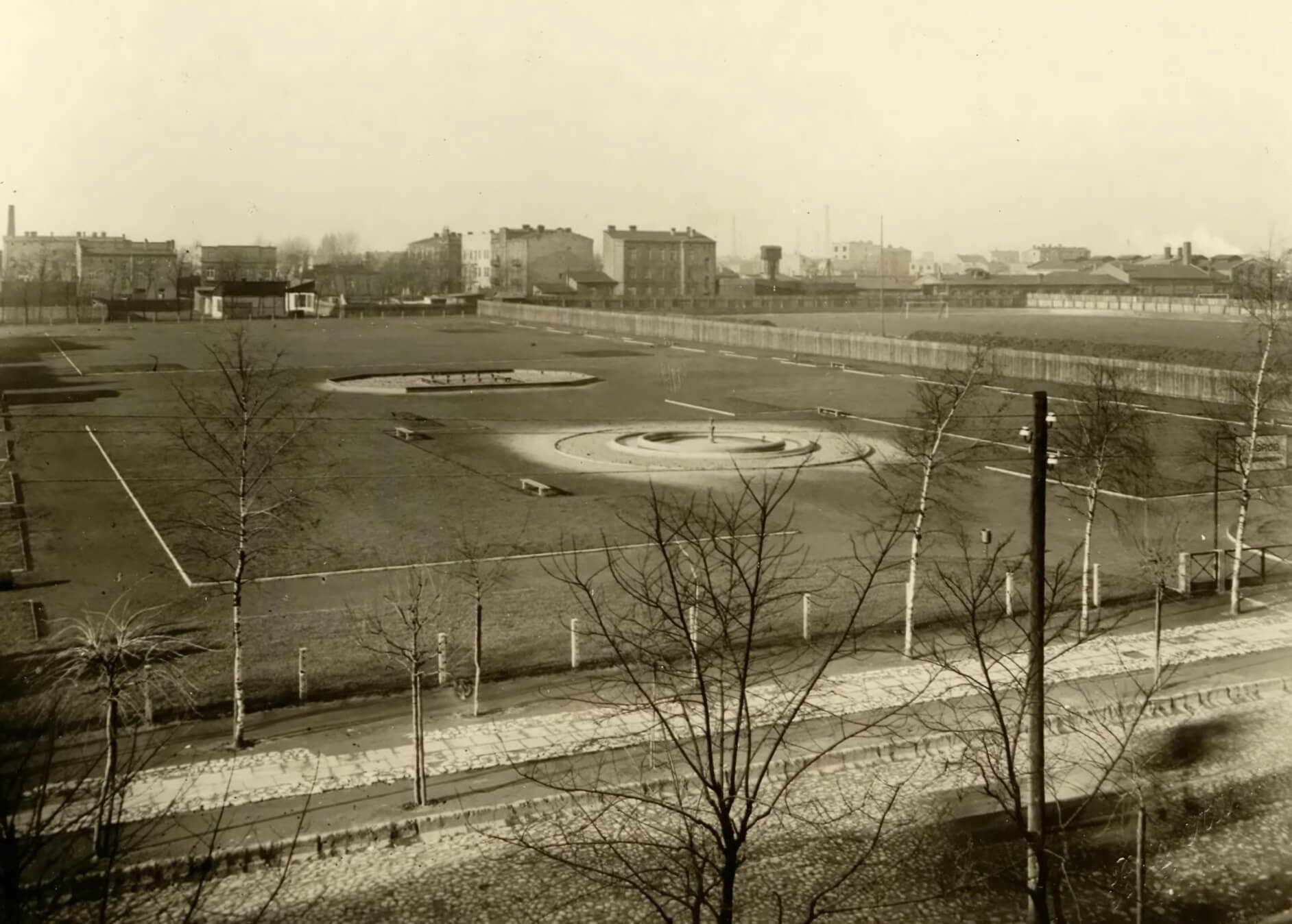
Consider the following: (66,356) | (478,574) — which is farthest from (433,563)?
(66,356)

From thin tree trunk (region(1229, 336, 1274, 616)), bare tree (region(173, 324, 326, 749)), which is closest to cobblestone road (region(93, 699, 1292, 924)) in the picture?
bare tree (region(173, 324, 326, 749))

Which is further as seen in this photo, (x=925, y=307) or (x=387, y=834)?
(x=925, y=307)

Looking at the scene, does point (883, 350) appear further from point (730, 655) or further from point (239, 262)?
point (239, 262)

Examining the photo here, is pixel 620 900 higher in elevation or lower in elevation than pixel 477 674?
lower

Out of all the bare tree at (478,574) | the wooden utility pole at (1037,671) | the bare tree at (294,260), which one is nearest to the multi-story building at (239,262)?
the bare tree at (294,260)

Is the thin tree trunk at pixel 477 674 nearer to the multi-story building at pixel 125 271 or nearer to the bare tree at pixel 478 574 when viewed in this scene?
the bare tree at pixel 478 574

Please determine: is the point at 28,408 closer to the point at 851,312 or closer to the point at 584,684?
the point at 584,684
